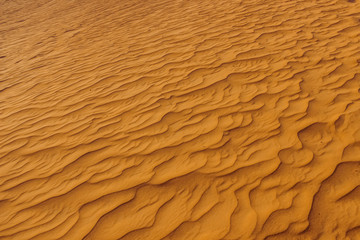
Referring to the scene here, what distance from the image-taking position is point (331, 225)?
2350 mm

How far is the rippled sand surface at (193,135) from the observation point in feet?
8.47

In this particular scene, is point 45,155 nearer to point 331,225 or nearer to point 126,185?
point 126,185

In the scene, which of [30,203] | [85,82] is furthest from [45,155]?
[85,82]

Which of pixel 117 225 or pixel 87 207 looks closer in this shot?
pixel 117 225

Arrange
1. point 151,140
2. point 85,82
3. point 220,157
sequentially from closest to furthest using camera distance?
point 220,157 → point 151,140 → point 85,82

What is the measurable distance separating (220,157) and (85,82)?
120 inches

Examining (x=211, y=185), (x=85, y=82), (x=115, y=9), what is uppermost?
(x=115, y=9)

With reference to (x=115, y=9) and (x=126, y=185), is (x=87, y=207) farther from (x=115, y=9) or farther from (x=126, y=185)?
(x=115, y=9)

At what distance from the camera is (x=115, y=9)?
931cm

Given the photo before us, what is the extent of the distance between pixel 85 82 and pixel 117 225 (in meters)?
3.17

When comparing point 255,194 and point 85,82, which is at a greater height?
point 85,82

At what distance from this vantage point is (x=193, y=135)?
11.3ft

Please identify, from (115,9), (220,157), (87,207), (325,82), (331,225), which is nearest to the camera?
(331,225)

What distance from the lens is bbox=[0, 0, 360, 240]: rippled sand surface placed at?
258 cm
